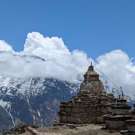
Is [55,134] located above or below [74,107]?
below

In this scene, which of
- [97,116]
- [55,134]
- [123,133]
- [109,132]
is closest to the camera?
[123,133]

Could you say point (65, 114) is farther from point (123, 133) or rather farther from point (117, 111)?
point (123, 133)

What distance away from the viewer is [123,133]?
1946 inches

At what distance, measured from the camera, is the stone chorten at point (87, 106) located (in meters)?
91.8

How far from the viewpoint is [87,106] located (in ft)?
304

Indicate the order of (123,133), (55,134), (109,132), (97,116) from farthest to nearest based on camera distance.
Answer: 1. (97,116)
2. (55,134)
3. (109,132)
4. (123,133)

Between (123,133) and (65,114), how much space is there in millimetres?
45435

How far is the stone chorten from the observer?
9175 cm

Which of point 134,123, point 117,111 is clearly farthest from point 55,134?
point 134,123

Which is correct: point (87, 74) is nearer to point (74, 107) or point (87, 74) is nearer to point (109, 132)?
point (74, 107)

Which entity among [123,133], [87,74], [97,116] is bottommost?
[123,133]

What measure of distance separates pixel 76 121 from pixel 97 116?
3483 millimetres

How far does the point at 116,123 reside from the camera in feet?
188

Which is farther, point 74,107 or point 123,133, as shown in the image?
point 74,107
